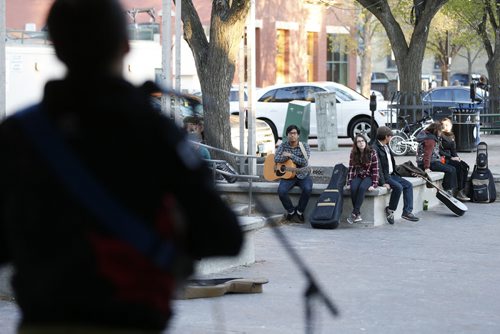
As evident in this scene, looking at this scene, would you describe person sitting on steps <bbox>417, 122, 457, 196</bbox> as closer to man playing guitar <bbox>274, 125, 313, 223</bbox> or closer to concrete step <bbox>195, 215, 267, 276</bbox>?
man playing guitar <bbox>274, 125, 313, 223</bbox>

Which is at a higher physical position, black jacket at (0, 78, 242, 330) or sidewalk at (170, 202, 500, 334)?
black jacket at (0, 78, 242, 330)

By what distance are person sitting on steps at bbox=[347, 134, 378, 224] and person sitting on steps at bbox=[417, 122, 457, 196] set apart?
9.36ft

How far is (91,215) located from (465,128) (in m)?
22.1

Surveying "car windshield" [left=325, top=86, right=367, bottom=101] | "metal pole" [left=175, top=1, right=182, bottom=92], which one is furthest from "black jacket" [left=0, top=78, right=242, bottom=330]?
"car windshield" [left=325, top=86, right=367, bottom=101]

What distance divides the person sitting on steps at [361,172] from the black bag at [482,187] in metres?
3.57

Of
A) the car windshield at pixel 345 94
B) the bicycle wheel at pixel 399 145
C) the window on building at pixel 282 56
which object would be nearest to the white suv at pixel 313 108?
the car windshield at pixel 345 94

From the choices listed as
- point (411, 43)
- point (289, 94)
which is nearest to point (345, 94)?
point (289, 94)

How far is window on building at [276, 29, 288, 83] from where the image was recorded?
47000 mm

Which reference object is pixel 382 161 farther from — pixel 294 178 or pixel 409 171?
pixel 409 171

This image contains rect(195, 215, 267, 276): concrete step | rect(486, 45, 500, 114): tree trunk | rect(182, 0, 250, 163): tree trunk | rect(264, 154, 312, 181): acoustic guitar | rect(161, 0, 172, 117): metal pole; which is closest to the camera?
rect(195, 215, 267, 276): concrete step

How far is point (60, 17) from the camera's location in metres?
2.84

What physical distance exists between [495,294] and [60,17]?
7.49 meters

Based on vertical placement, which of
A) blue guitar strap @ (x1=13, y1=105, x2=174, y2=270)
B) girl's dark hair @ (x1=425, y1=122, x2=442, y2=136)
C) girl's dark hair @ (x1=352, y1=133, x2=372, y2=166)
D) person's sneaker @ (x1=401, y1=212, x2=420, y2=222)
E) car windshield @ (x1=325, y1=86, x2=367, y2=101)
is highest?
blue guitar strap @ (x1=13, y1=105, x2=174, y2=270)

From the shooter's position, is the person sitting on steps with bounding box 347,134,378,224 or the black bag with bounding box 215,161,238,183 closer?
the person sitting on steps with bounding box 347,134,378,224
